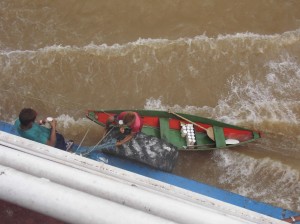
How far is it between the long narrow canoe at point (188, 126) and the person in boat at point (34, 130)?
1.24 meters

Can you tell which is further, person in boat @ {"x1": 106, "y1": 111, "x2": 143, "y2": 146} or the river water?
the river water

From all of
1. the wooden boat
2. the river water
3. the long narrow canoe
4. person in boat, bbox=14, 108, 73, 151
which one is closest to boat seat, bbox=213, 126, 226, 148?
the long narrow canoe

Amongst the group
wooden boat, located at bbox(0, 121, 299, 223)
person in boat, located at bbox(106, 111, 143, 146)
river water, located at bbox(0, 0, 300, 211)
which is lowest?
wooden boat, located at bbox(0, 121, 299, 223)

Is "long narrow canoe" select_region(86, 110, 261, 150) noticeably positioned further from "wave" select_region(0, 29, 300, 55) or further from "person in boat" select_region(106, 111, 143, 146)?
"wave" select_region(0, 29, 300, 55)

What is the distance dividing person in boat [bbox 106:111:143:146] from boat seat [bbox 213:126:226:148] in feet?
5.08

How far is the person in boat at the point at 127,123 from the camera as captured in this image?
5.90 meters

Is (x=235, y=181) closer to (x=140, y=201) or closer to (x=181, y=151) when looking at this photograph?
(x=181, y=151)

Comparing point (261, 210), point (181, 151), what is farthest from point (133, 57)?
point (261, 210)

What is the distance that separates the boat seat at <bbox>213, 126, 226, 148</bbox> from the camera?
6.62 meters

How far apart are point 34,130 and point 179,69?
3.98 metres

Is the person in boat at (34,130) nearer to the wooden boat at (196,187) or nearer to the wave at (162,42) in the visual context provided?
the wooden boat at (196,187)

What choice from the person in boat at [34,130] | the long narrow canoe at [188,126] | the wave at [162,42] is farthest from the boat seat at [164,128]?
the wave at [162,42]

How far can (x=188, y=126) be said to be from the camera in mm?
6781

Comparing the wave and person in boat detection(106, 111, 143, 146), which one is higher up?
the wave
